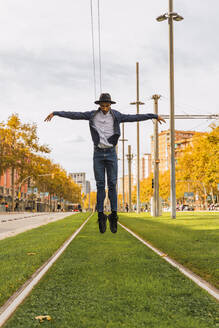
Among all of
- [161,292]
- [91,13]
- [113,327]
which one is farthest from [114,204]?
[91,13]

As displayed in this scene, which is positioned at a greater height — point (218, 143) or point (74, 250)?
point (218, 143)

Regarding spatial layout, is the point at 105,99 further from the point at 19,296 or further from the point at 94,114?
the point at 19,296

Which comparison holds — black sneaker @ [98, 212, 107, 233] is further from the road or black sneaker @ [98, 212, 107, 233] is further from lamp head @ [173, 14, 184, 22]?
lamp head @ [173, 14, 184, 22]

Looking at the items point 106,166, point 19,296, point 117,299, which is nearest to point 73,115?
point 106,166

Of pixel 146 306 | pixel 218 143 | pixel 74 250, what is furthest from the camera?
pixel 218 143

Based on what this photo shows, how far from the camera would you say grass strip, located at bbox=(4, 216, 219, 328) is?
3389 mm

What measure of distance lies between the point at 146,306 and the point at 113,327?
67cm

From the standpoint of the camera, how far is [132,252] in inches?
307

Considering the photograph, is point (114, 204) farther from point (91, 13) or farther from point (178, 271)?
point (91, 13)

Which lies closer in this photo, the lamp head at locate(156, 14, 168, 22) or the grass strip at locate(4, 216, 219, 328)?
the grass strip at locate(4, 216, 219, 328)

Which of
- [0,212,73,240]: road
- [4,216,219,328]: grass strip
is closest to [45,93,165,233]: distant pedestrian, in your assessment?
[4,216,219,328]: grass strip

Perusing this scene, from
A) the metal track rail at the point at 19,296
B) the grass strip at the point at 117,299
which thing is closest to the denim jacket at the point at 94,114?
the grass strip at the point at 117,299

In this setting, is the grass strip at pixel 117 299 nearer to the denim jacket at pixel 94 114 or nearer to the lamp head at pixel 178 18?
the denim jacket at pixel 94 114

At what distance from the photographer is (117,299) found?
4.10m
